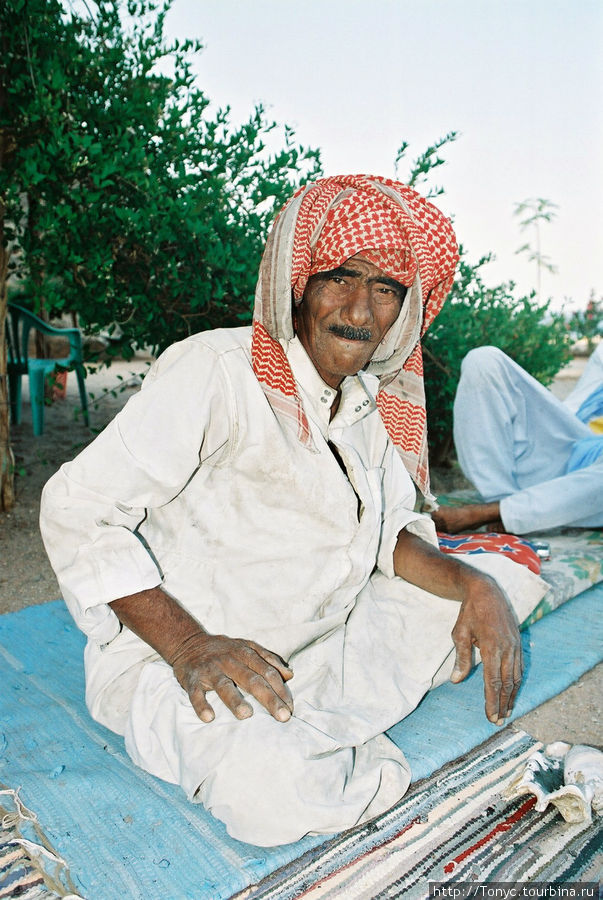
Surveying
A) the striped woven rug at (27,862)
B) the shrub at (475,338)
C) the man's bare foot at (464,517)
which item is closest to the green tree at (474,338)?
the shrub at (475,338)

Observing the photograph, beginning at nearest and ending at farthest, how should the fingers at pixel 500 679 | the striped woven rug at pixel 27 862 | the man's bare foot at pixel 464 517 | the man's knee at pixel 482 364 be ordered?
the striped woven rug at pixel 27 862, the fingers at pixel 500 679, the man's bare foot at pixel 464 517, the man's knee at pixel 482 364

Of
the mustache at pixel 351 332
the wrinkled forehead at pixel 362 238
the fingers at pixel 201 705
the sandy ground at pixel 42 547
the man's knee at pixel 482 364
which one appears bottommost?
the sandy ground at pixel 42 547

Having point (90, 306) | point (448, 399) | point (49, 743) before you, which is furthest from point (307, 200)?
point (448, 399)

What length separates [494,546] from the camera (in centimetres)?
367

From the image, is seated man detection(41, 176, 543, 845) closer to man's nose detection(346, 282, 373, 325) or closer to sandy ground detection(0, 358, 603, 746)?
man's nose detection(346, 282, 373, 325)

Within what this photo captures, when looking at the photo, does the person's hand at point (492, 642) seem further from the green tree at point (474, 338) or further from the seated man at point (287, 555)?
the green tree at point (474, 338)

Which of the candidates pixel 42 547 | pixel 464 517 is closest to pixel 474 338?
pixel 464 517

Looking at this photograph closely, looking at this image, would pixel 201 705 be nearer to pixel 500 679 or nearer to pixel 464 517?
pixel 500 679

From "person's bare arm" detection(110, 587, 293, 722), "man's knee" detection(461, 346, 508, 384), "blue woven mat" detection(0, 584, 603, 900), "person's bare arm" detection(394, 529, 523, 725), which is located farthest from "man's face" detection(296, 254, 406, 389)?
"man's knee" detection(461, 346, 508, 384)

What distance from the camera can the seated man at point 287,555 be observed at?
1.79 m

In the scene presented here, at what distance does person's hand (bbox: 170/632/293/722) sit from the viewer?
1722mm

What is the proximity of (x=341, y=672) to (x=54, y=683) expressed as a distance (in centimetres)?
110

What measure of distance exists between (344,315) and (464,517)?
7.61 ft

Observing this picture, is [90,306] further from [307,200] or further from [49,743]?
[49,743]
